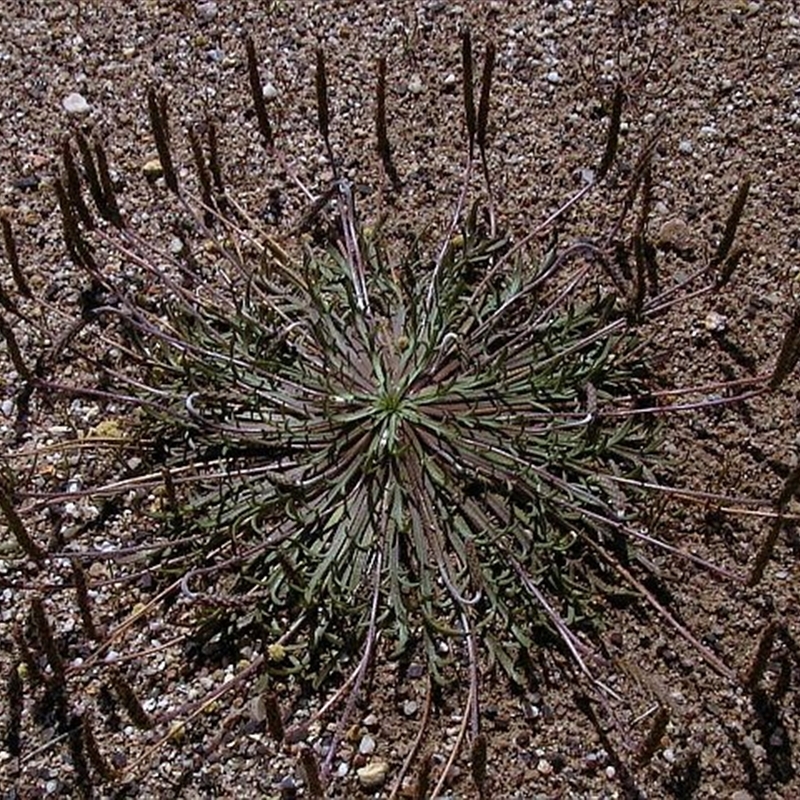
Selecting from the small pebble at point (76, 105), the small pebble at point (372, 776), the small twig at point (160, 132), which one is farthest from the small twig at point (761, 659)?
the small pebble at point (76, 105)

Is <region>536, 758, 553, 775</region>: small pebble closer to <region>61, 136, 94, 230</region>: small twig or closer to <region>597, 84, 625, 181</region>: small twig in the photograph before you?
<region>597, 84, 625, 181</region>: small twig

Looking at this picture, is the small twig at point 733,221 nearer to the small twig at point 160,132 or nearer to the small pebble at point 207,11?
the small twig at point 160,132

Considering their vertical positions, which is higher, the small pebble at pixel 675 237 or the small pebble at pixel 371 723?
the small pebble at pixel 675 237

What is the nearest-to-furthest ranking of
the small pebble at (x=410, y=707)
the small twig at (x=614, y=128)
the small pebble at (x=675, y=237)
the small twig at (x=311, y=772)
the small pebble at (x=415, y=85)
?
the small twig at (x=311, y=772)
the small pebble at (x=410, y=707)
the small twig at (x=614, y=128)
the small pebble at (x=675, y=237)
the small pebble at (x=415, y=85)

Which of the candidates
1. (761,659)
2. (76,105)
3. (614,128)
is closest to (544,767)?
(761,659)

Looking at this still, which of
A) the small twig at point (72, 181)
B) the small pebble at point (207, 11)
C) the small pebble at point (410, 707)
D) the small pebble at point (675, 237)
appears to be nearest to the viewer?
the small pebble at point (410, 707)
